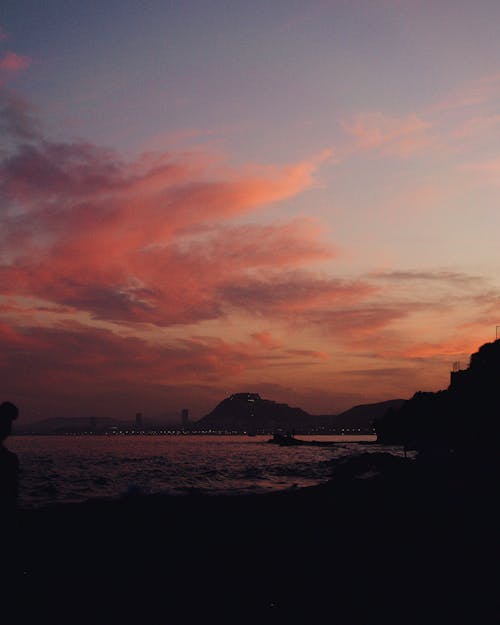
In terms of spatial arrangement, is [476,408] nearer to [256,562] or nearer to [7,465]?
[256,562]

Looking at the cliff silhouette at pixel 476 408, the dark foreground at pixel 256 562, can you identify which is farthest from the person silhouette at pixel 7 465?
the cliff silhouette at pixel 476 408

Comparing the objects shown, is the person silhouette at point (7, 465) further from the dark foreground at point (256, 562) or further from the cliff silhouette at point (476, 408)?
the cliff silhouette at point (476, 408)

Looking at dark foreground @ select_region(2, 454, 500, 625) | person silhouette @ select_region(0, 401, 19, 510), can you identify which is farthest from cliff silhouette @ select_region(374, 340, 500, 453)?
person silhouette @ select_region(0, 401, 19, 510)

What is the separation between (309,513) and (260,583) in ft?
23.8

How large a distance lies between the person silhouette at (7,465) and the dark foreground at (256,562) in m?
1.15

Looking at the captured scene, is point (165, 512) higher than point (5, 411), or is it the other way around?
point (5, 411)

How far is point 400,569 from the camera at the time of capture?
1277cm

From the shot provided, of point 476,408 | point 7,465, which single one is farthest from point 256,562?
point 476,408

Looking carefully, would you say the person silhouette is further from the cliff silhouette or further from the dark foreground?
the cliff silhouette

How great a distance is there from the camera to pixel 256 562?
13.6m

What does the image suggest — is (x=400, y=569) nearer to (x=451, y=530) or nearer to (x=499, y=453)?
(x=451, y=530)

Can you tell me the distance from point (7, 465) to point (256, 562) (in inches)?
251

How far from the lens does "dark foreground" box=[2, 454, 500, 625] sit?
34.3 ft

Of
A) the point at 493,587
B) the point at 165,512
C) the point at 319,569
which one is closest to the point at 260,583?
the point at 319,569
